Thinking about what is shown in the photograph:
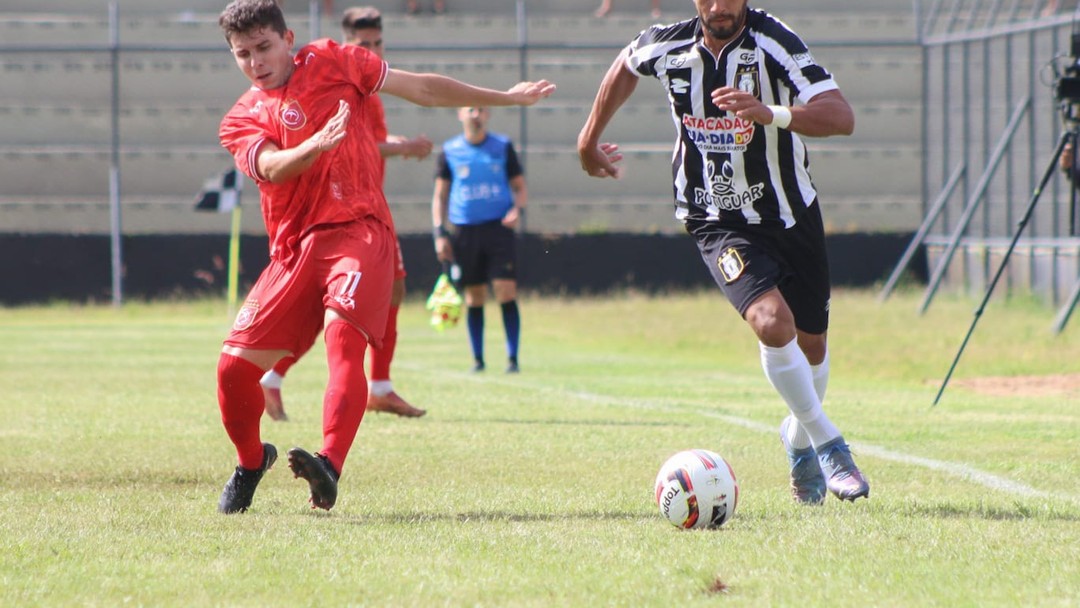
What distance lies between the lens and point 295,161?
5.66 metres

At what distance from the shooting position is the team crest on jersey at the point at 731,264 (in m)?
5.90

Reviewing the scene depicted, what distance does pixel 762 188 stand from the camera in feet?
19.7

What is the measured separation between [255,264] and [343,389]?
18495mm

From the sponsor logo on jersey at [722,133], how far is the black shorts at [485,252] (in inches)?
298

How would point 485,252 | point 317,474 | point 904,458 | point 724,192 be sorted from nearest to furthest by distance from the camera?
point 317,474, point 724,192, point 904,458, point 485,252

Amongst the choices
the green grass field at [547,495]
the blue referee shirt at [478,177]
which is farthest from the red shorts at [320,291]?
the blue referee shirt at [478,177]

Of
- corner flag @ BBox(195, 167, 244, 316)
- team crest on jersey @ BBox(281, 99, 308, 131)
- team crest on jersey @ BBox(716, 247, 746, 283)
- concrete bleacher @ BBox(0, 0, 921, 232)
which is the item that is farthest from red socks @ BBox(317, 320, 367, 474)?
concrete bleacher @ BBox(0, 0, 921, 232)

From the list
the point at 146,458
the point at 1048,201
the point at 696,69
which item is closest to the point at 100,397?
the point at 146,458

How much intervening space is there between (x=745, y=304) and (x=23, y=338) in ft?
48.4

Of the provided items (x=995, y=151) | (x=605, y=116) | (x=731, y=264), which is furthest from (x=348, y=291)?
(x=995, y=151)

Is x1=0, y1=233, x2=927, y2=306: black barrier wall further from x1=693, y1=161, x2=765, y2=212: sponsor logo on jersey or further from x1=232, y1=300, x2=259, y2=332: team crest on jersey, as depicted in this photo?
x1=232, y1=300, x2=259, y2=332: team crest on jersey

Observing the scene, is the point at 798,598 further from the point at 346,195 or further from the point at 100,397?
the point at 100,397

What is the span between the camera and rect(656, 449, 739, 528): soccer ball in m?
5.29

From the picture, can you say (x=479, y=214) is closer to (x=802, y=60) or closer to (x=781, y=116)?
(x=802, y=60)
